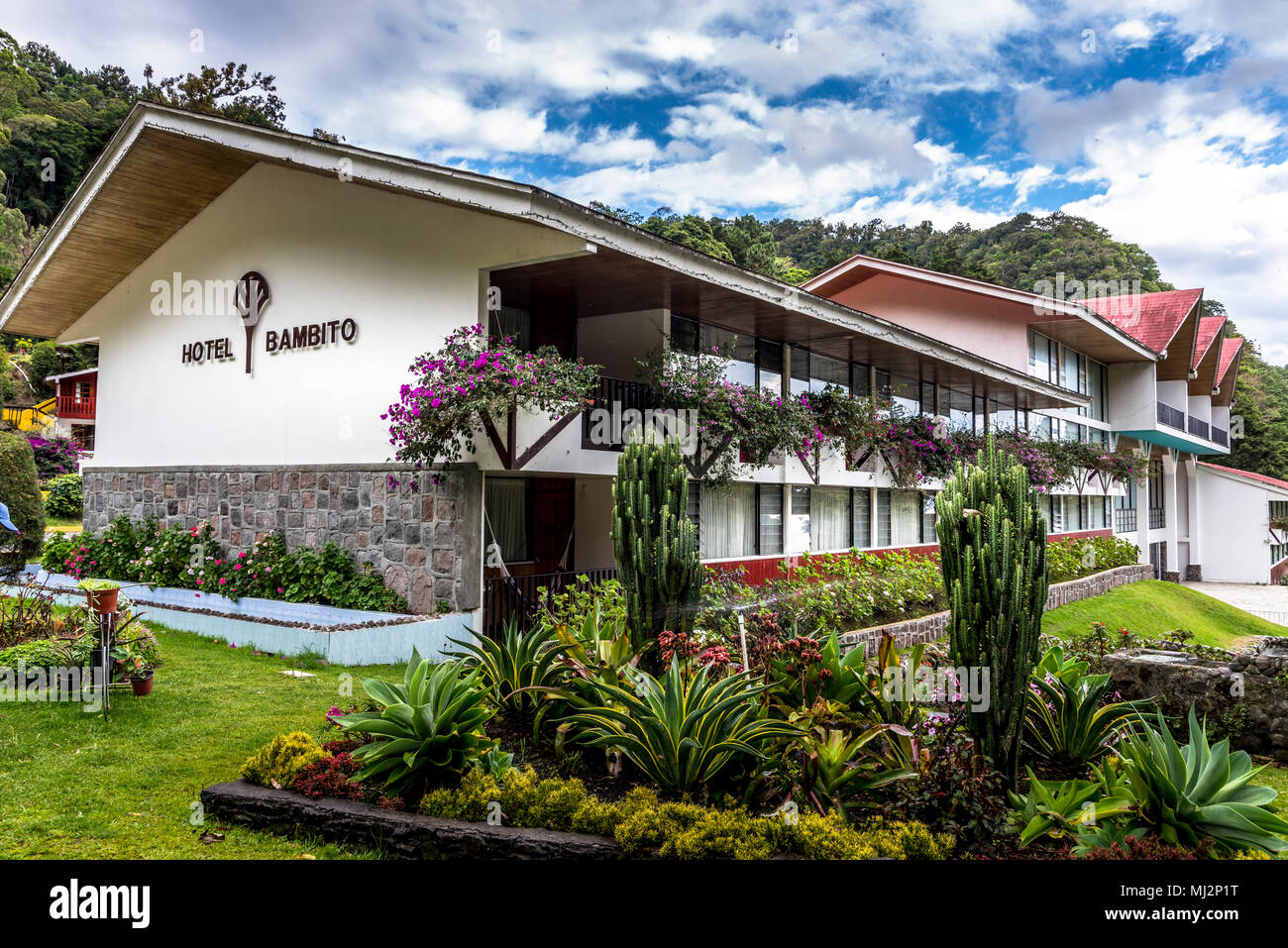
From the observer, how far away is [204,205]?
46.4ft

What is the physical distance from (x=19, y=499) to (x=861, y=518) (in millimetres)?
15414

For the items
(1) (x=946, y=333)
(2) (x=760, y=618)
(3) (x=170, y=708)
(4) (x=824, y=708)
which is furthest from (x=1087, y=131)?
(3) (x=170, y=708)

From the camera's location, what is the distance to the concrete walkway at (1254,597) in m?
27.2

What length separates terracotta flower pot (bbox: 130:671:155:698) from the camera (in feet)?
25.4

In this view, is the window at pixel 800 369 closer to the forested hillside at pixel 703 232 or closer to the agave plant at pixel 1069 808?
the agave plant at pixel 1069 808

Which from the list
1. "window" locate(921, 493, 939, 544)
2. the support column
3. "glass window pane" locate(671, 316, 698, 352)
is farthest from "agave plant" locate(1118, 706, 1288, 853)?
the support column

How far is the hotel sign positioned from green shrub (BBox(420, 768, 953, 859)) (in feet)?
27.5

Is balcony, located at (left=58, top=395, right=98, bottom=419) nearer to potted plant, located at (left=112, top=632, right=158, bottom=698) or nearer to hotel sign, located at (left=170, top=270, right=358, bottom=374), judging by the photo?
hotel sign, located at (left=170, top=270, right=358, bottom=374)

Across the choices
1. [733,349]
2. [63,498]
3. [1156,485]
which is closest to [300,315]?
[733,349]

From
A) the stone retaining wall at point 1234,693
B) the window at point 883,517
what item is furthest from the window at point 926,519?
the stone retaining wall at point 1234,693

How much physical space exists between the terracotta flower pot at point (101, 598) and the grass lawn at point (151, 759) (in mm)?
843

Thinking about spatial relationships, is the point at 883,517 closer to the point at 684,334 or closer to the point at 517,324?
the point at 684,334

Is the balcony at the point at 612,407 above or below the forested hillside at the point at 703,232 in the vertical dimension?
below

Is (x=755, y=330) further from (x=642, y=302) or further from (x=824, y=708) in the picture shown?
(x=824, y=708)
